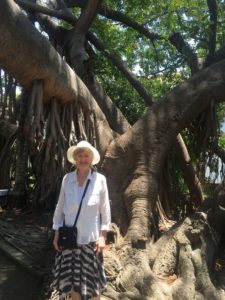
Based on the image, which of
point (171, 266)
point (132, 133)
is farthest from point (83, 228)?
point (132, 133)

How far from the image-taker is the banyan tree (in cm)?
498

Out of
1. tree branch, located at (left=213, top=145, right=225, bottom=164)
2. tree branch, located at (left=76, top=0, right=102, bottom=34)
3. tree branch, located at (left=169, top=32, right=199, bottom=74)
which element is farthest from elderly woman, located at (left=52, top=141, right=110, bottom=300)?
tree branch, located at (left=169, top=32, right=199, bottom=74)

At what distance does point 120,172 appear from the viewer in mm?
6133

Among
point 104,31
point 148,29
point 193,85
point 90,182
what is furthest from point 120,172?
point 104,31

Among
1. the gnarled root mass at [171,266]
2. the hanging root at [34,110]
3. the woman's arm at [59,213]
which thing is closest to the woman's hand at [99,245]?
the woman's arm at [59,213]

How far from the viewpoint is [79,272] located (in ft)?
11.6

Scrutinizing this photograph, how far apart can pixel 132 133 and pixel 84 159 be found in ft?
8.98

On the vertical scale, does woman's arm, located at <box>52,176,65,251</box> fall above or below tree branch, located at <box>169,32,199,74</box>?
below

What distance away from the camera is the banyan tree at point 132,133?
498 centimetres

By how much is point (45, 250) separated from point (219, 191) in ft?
8.17

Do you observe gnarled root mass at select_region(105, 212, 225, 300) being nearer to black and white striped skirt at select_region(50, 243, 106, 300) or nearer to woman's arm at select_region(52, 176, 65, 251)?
black and white striped skirt at select_region(50, 243, 106, 300)

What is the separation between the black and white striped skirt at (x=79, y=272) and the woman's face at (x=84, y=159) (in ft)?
2.02

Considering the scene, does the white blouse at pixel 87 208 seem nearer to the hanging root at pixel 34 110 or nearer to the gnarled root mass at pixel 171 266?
the gnarled root mass at pixel 171 266

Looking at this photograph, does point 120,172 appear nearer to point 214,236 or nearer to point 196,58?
point 214,236
